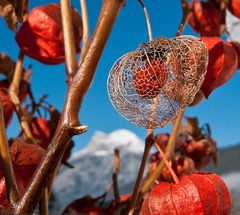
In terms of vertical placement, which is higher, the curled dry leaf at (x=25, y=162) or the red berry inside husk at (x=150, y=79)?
the red berry inside husk at (x=150, y=79)

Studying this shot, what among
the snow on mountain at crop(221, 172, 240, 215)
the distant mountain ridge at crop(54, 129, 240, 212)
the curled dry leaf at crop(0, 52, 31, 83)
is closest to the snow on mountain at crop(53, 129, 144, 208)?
the distant mountain ridge at crop(54, 129, 240, 212)

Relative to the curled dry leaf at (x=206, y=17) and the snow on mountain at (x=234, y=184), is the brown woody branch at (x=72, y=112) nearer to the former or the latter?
the curled dry leaf at (x=206, y=17)

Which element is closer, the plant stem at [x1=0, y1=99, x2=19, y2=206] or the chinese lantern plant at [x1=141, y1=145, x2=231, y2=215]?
the plant stem at [x1=0, y1=99, x2=19, y2=206]

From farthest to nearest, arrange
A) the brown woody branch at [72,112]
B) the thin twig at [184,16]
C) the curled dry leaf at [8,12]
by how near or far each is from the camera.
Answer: the curled dry leaf at [8,12] → the thin twig at [184,16] → the brown woody branch at [72,112]

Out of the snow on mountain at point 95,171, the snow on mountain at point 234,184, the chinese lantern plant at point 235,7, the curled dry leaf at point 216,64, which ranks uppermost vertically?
the chinese lantern plant at point 235,7

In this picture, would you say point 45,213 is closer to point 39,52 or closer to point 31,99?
point 39,52

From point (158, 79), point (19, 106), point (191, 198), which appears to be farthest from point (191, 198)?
point (19, 106)

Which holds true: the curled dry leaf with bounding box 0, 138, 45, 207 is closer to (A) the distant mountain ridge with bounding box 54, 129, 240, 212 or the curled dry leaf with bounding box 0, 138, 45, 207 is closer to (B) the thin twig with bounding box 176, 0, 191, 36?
(B) the thin twig with bounding box 176, 0, 191, 36

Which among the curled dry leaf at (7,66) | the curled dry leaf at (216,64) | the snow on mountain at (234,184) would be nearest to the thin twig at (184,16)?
the curled dry leaf at (216,64)
